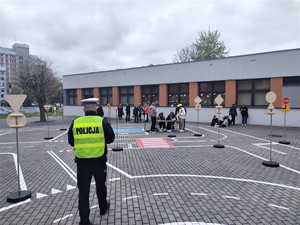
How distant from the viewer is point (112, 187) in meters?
6.29

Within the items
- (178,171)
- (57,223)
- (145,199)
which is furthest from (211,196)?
(57,223)

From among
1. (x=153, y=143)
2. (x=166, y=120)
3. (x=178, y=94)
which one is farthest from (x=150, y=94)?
(x=153, y=143)

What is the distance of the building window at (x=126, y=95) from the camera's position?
29.9 m

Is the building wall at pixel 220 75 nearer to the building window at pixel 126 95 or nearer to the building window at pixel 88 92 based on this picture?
the building window at pixel 126 95

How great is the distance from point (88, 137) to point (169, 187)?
291 centimetres

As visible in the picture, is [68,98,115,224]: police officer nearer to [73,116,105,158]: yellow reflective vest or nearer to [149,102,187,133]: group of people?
[73,116,105,158]: yellow reflective vest

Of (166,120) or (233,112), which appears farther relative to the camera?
(233,112)

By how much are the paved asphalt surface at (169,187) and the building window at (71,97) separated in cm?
2652

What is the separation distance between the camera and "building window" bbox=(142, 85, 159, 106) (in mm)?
27516

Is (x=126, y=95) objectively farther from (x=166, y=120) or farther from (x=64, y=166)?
(x=64, y=166)

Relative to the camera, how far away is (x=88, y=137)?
4266 millimetres

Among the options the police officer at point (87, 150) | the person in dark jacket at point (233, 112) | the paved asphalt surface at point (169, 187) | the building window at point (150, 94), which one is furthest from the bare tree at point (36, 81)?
the police officer at point (87, 150)

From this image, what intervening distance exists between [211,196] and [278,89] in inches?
667

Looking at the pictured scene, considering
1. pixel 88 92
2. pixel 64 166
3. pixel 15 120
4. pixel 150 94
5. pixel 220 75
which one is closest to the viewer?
pixel 15 120
